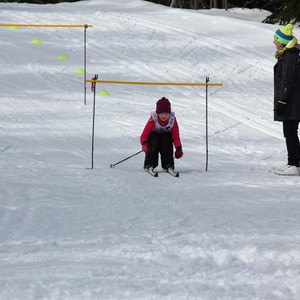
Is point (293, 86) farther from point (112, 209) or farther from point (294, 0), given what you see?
point (294, 0)

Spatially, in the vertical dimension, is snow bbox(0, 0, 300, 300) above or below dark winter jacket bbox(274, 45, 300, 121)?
below

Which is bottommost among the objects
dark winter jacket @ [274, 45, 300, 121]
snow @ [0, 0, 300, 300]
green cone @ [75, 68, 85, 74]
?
snow @ [0, 0, 300, 300]

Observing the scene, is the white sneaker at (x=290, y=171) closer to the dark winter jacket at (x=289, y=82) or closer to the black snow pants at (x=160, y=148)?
the dark winter jacket at (x=289, y=82)

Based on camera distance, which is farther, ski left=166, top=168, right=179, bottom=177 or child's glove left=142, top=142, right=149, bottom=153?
child's glove left=142, top=142, right=149, bottom=153

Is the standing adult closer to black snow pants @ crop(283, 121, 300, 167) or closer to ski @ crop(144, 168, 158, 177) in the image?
black snow pants @ crop(283, 121, 300, 167)

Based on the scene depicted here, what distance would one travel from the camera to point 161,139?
862 cm

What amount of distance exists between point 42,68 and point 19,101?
2.80 metres

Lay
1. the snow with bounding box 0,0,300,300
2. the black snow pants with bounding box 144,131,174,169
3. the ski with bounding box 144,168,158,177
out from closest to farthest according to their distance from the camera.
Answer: the snow with bounding box 0,0,300,300 → the ski with bounding box 144,168,158,177 → the black snow pants with bounding box 144,131,174,169

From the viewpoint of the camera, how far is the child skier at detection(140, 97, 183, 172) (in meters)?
8.48

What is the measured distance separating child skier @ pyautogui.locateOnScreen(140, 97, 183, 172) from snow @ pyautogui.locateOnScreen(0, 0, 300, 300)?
Answer: 0.18 metres

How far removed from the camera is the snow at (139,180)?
14.6ft

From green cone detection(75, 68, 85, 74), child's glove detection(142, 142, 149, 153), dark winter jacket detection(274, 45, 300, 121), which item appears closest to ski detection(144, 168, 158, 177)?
child's glove detection(142, 142, 149, 153)

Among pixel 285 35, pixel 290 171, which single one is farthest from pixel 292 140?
pixel 285 35

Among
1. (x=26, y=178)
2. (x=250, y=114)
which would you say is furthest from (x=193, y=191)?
(x=250, y=114)
